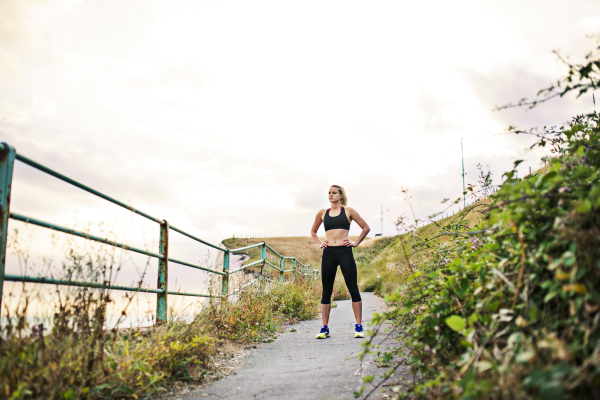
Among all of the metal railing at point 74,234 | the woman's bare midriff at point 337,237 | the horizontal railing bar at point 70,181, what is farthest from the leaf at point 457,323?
the woman's bare midriff at point 337,237

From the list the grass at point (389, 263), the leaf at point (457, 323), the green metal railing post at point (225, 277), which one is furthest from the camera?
the green metal railing post at point (225, 277)

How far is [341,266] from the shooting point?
549 centimetres

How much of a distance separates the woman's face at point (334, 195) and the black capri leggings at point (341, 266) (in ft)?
2.35

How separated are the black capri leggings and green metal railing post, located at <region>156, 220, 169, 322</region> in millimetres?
2175

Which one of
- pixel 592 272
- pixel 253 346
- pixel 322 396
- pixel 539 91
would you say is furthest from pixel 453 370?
pixel 253 346

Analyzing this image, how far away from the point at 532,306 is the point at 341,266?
3800 mm

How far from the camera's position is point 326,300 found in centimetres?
554

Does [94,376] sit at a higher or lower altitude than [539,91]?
lower

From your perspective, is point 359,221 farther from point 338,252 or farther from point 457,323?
point 457,323

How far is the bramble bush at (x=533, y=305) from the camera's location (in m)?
1.41

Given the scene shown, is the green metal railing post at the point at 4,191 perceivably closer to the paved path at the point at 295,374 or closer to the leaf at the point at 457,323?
the paved path at the point at 295,374

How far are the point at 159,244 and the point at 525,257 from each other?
378cm

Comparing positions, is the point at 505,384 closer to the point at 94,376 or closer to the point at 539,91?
the point at 539,91

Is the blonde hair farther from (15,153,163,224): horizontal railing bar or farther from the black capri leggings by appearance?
(15,153,163,224): horizontal railing bar
